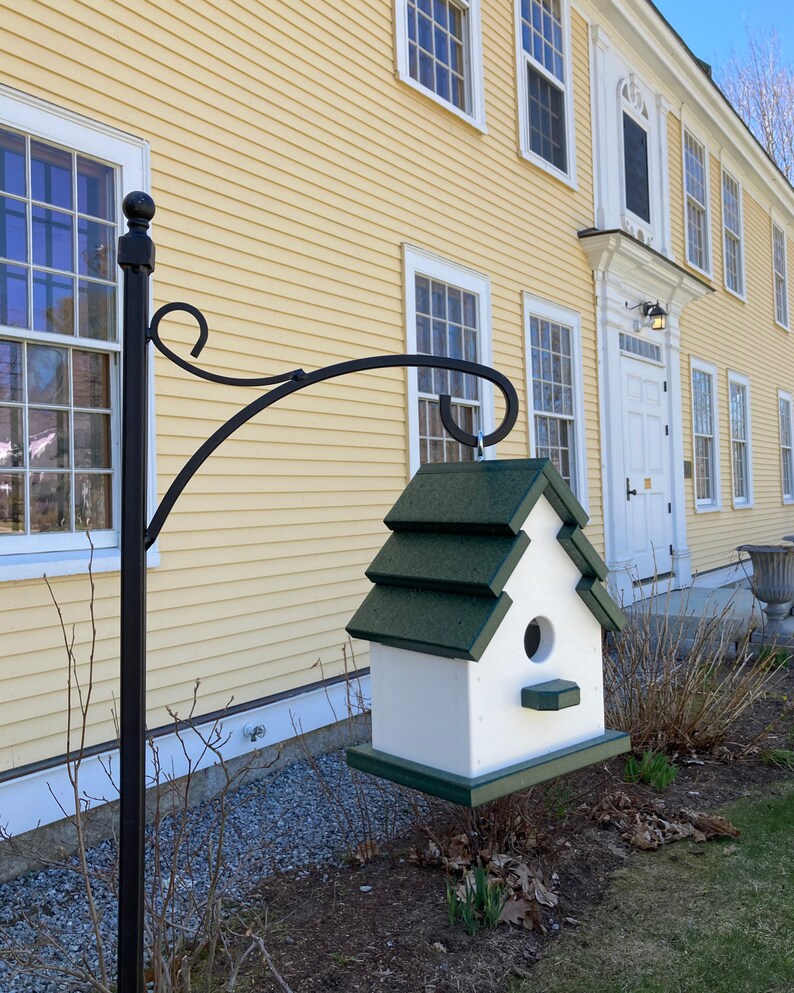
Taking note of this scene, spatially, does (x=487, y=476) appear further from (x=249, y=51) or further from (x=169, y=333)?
(x=249, y=51)

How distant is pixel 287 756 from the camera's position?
4.83 m

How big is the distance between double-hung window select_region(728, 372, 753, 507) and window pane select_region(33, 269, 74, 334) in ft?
35.6

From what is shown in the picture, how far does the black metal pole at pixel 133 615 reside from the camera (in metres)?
1.64

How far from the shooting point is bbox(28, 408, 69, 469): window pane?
3668 mm

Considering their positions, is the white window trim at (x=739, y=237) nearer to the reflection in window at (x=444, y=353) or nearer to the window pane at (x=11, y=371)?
the reflection in window at (x=444, y=353)

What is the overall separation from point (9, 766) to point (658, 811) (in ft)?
9.14

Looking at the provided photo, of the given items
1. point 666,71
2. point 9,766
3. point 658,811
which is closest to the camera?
point 9,766

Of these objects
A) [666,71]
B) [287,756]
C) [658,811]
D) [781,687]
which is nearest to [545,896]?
[658,811]

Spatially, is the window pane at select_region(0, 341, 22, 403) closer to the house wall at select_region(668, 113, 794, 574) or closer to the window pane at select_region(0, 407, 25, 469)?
the window pane at select_region(0, 407, 25, 469)

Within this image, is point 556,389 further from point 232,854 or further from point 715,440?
point 232,854

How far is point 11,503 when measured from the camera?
360cm

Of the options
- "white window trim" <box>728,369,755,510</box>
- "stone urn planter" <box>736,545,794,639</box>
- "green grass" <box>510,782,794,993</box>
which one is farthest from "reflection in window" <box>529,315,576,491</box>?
"white window trim" <box>728,369,755,510</box>

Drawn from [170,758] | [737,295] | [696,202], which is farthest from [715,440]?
[170,758]

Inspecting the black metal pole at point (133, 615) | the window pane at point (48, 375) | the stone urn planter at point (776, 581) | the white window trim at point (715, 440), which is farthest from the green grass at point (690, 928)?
the white window trim at point (715, 440)
